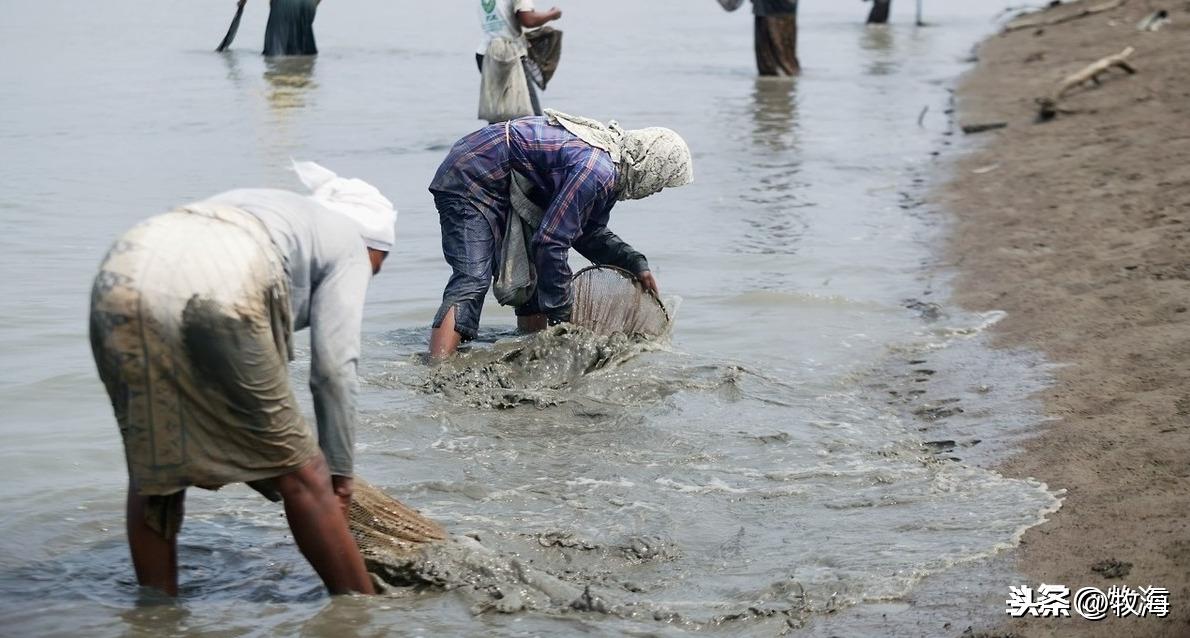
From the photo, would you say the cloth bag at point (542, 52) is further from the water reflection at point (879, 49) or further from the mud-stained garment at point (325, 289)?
the water reflection at point (879, 49)

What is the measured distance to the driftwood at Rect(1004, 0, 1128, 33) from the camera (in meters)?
19.0

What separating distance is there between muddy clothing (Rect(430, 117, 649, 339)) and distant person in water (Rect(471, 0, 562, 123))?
2.86 meters

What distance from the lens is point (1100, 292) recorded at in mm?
6926

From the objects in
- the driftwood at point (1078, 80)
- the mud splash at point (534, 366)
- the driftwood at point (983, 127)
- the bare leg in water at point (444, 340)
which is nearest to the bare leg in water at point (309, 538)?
the mud splash at point (534, 366)

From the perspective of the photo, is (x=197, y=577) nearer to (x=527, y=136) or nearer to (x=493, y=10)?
(x=527, y=136)

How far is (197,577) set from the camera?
156 inches

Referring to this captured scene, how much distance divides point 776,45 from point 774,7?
0.58 meters

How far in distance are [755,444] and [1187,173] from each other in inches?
188

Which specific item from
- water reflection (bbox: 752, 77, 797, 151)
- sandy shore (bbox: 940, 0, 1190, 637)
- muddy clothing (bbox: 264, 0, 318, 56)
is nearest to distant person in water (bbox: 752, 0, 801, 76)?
water reflection (bbox: 752, 77, 797, 151)

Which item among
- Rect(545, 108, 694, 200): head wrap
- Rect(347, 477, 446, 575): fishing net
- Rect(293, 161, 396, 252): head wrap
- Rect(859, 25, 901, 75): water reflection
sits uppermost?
Rect(293, 161, 396, 252): head wrap

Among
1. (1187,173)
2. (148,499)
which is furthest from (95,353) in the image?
(1187,173)

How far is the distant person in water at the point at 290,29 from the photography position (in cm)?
2033

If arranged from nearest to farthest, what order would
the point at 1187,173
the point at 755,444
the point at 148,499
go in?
the point at 148,499
the point at 755,444
the point at 1187,173

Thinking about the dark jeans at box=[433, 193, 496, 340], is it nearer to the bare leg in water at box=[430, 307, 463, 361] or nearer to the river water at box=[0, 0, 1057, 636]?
the bare leg in water at box=[430, 307, 463, 361]
